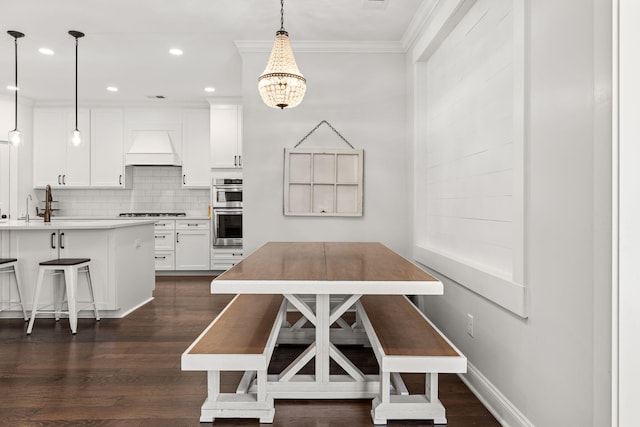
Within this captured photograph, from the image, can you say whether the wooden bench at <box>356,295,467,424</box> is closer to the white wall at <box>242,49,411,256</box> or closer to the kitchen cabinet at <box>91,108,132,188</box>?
the white wall at <box>242,49,411,256</box>

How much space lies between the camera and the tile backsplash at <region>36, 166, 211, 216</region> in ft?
22.6

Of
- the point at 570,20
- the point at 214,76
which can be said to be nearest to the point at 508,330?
the point at 570,20

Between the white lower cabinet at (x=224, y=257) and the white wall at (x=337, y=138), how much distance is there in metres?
2.21

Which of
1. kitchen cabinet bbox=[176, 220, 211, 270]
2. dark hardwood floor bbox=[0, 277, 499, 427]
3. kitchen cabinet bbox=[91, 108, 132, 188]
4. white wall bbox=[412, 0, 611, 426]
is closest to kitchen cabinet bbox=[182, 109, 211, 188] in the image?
kitchen cabinet bbox=[176, 220, 211, 270]

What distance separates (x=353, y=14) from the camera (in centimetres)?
352

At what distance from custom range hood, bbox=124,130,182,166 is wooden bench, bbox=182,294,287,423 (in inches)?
184

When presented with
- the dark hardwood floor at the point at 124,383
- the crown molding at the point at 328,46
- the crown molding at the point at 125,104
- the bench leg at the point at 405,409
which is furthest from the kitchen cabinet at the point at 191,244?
the bench leg at the point at 405,409

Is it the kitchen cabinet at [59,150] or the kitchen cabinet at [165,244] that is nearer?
the kitchen cabinet at [165,244]

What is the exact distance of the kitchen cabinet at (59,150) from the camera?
655 cm

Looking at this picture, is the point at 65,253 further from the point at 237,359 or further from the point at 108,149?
the point at 108,149

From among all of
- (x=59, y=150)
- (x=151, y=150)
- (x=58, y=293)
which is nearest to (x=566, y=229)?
(x=58, y=293)

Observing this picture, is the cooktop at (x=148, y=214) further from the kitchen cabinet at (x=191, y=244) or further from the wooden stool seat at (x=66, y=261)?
the wooden stool seat at (x=66, y=261)

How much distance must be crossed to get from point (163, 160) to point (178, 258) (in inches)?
61.2
